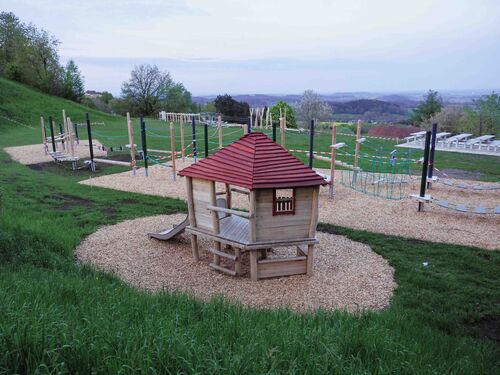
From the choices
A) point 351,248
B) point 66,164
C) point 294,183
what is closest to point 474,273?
point 351,248

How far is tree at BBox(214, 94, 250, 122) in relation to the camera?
168 ft

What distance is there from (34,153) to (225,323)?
19743 millimetres

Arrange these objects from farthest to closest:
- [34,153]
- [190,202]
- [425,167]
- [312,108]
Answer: [312,108] → [34,153] → [425,167] → [190,202]

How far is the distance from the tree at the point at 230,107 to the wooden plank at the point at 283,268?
4485 centimetres

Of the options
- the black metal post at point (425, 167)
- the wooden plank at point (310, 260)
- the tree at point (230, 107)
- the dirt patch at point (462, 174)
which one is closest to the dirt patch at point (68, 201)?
the wooden plank at point (310, 260)

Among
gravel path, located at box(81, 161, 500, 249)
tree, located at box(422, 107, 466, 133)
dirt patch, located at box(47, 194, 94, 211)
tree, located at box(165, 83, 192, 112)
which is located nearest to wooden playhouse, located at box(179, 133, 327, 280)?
gravel path, located at box(81, 161, 500, 249)

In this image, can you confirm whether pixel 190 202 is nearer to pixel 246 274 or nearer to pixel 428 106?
pixel 246 274

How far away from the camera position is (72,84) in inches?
1892

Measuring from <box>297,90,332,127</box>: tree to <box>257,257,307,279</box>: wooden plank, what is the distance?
47.7m

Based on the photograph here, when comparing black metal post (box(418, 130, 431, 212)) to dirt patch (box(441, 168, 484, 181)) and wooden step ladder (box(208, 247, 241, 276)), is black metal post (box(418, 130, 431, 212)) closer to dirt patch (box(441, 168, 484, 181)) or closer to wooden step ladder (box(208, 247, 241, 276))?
dirt patch (box(441, 168, 484, 181))

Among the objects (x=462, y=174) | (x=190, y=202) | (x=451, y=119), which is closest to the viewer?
(x=190, y=202)

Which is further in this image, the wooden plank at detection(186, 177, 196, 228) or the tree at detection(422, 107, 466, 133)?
the tree at detection(422, 107, 466, 133)

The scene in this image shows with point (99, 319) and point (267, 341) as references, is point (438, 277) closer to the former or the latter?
point (267, 341)

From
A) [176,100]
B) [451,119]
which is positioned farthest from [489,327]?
[176,100]
